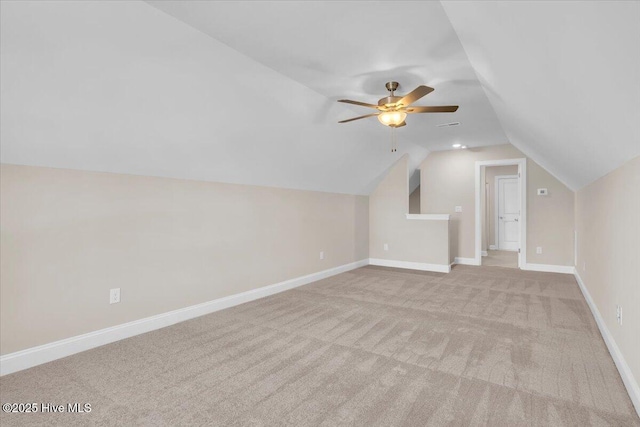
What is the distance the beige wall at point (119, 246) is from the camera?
2.21m

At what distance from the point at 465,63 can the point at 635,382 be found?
243cm

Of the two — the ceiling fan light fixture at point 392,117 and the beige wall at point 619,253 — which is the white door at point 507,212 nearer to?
the beige wall at point 619,253

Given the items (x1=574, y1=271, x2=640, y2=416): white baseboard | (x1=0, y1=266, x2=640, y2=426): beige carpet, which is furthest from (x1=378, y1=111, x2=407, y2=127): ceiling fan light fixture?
(x1=574, y1=271, x2=640, y2=416): white baseboard

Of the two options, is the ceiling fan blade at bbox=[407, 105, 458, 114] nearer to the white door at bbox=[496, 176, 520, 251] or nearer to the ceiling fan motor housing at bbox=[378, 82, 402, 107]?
the ceiling fan motor housing at bbox=[378, 82, 402, 107]

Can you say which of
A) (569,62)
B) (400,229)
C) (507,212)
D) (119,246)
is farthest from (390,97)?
(507,212)

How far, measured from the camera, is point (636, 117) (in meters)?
1.34

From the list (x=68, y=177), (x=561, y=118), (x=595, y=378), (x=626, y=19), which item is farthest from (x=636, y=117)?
(x=68, y=177)

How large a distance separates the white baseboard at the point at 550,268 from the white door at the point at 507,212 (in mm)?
2751

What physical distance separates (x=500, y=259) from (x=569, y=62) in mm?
6422

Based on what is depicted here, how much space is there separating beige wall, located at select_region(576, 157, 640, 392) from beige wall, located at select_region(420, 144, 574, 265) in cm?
238

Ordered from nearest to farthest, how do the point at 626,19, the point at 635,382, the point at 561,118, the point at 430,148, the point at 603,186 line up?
the point at 626,19 < the point at 635,382 < the point at 561,118 < the point at 603,186 < the point at 430,148

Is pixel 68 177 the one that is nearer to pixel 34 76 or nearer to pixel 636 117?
pixel 34 76

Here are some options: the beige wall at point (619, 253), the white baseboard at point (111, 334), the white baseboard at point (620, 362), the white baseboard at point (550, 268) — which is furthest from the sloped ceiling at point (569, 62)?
the white baseboard at point (550, 268)

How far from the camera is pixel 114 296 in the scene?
2664mm
